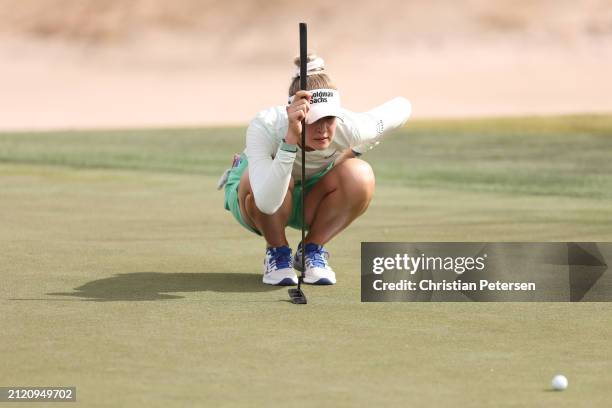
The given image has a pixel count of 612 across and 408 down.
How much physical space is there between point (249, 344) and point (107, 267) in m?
2.29

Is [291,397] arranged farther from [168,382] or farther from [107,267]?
[107,267]

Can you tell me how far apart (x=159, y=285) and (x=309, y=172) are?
91 centimetres

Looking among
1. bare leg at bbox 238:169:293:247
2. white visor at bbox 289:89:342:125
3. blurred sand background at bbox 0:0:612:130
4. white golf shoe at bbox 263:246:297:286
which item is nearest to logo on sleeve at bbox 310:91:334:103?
white visor at bbox 289:89:342:125

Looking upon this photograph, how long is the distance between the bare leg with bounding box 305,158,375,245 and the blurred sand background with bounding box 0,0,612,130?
4397cm

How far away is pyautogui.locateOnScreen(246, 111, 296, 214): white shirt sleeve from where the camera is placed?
653 cm

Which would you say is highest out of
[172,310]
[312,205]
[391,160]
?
[391,160]

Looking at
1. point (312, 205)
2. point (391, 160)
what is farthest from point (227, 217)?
point (391, 160)

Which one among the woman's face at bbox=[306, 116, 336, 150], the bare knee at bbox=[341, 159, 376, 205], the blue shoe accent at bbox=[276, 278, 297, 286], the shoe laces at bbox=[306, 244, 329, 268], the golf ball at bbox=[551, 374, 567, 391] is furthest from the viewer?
the bare knee at bbox=[341, 159, 376, 205]

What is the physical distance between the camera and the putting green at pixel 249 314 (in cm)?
466

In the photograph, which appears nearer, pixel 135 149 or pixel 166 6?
pixel 135 149

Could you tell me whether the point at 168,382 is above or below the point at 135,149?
below

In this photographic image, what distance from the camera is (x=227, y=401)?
4414 mm

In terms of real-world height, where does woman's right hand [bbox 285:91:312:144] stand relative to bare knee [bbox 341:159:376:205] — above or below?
above

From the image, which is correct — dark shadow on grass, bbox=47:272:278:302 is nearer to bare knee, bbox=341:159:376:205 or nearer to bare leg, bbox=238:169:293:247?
bare leg, bbox=238:169:293:247
